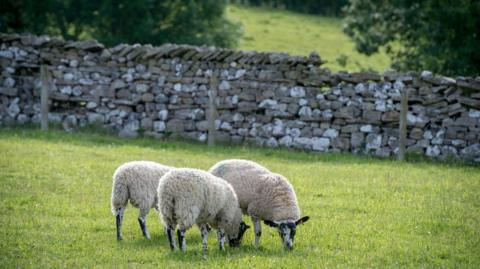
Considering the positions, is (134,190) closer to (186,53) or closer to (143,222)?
(143,222)

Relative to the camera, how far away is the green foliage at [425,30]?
22922mm

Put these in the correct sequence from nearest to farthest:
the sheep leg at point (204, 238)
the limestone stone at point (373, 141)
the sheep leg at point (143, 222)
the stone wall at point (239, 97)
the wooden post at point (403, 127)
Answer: the sheep leg at point (204, 238)
the sheep leg at point (143, 222)
the wooden post at point (403, 127)
the stone wall at point (239, 97)
the limestone stone at point (373, 141)

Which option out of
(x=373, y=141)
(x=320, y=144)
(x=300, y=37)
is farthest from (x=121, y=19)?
(x=373, y=141)

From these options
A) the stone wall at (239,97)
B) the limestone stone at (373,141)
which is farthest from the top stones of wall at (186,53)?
the limestone stone at (373,141)

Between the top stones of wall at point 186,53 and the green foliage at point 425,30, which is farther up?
the green foliage at point 425,30

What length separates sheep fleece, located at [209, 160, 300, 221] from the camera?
9578 mm

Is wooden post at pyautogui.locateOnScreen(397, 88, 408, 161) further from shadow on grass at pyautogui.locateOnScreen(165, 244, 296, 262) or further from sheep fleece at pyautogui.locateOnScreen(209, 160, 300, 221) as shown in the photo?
shadow on grass at pyautogui.locateOnScreen(165, 244, 296, 262)

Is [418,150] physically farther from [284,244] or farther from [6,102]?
[6,102]

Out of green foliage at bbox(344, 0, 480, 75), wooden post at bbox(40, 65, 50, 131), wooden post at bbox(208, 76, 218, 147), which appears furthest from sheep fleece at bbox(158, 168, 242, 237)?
green foliage at bbox(344, 0, 480, 75)

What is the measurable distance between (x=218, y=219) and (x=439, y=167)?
8.27 metres

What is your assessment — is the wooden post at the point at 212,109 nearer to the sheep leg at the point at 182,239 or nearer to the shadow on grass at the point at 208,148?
the shadow on grass at the point at 208,148

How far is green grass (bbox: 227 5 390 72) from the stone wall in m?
10.8

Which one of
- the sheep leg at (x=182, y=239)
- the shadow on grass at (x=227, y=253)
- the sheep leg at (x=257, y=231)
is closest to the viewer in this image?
the shadow on grass at (x=227, y=253)

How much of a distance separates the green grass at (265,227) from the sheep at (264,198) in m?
0.29
